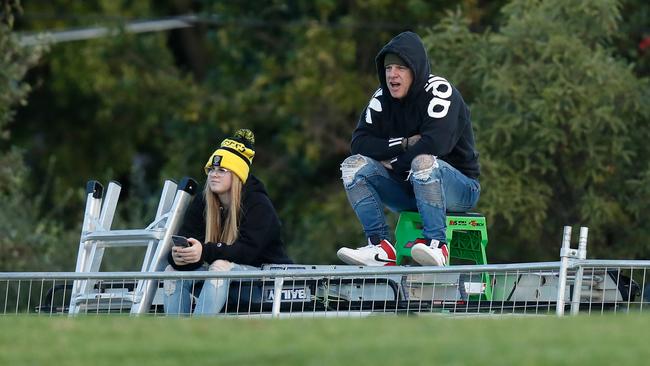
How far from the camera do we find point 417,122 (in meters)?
11.3

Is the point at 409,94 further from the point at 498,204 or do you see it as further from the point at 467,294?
the point at 498,204

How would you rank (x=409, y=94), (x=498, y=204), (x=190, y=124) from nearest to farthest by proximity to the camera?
(x=409, y=94)
(x=498, y=204)
(x=190, y=124)

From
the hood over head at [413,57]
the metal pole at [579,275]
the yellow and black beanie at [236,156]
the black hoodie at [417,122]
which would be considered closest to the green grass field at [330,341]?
the metal pole at [579,275]

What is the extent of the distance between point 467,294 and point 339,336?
2.97 m

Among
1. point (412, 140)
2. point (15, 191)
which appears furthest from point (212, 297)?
point (15, 191)

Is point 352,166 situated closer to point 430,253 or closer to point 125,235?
point 430,253

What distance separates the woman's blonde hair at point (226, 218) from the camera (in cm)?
1155

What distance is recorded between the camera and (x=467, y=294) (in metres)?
10.6

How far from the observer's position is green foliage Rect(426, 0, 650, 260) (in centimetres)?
1669

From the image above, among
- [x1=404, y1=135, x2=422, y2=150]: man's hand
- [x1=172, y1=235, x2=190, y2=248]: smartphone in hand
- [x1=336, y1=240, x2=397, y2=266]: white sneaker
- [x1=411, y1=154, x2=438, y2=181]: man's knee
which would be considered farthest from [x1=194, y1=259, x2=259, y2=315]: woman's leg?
[x1=404, y1=135, x2=422, y2=150]: man's hand

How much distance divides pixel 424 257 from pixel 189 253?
1.67m

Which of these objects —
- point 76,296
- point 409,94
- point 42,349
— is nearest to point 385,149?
point 409,94

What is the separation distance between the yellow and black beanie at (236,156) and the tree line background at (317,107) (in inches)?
202

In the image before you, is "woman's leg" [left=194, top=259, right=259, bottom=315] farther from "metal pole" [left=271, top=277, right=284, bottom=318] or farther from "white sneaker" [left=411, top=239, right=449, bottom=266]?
"white sneaker" [left=411, top=239, right=449, bottom=266]
